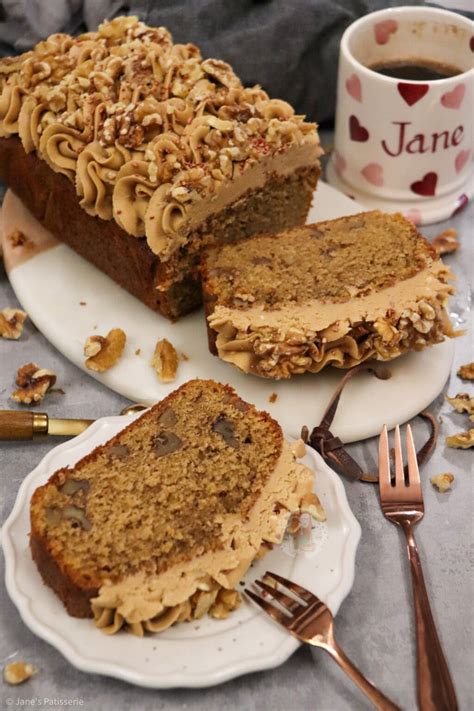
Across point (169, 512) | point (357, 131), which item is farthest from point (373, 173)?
point (169, 512)

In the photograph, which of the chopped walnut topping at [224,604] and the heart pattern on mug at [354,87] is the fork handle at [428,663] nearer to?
the chopped walnut topping at [224,604]

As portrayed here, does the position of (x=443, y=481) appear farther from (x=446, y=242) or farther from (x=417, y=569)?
(x=446, y=242)

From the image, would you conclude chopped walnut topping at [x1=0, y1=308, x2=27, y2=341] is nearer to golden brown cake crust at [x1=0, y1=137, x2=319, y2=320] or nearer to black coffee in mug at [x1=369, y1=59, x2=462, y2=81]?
golden brown cake crust at [x1=0, y1=137, x2=319, y2=320]

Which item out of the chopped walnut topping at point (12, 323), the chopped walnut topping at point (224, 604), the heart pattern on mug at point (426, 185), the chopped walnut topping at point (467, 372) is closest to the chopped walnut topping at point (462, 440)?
the chopped walnut topping at point (467, 372)

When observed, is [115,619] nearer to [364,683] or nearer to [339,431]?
[364,683]

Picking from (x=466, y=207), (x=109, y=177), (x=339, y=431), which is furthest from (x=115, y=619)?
(x=466, y=207)

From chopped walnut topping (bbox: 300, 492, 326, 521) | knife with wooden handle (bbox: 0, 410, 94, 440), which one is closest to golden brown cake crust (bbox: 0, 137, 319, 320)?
knife with wooden handle (bbox: 0, 410, 94, 440)
